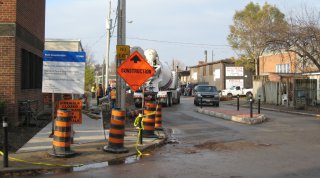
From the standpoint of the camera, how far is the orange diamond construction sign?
13141mm

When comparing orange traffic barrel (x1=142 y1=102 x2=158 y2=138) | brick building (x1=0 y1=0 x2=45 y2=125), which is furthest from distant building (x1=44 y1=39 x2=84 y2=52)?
orange traffic barrel (x1=142 y1=102 x2=158 y2=138)

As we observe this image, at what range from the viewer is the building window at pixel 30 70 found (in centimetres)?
1705

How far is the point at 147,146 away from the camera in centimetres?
1230

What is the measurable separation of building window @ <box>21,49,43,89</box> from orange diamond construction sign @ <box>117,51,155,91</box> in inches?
213

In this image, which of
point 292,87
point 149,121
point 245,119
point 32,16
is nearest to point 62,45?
point 32,16

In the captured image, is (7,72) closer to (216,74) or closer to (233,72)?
(233,72)

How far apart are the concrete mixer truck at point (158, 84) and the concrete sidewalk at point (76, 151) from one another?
13.3 m

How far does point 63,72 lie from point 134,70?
217 cm

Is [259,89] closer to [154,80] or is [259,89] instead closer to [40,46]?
[154,80]

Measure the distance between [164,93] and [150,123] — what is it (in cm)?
1794

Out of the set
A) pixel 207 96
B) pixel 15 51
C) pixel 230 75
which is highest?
pixel 230 75

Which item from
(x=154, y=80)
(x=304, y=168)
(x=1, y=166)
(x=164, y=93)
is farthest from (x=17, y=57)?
(x=164, y=93)

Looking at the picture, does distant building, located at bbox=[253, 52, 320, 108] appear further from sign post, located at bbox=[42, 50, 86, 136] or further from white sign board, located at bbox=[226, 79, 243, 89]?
white sign board, located at bbox=[226, 79, 243, 89]

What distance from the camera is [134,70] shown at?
13.2m
